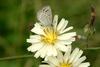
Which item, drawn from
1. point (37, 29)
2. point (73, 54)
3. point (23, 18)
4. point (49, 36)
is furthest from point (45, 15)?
point (23, 18)

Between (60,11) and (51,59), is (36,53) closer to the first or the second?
(51,59)

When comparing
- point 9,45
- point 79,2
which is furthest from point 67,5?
point 9,45

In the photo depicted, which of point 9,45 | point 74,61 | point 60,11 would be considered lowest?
point 74,61

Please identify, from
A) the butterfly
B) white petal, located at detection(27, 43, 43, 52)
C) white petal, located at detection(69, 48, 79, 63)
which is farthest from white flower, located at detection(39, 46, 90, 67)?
the butterfly

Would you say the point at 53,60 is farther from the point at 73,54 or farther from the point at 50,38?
the point at 50,38

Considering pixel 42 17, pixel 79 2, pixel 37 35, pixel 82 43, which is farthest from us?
pixel 79 2

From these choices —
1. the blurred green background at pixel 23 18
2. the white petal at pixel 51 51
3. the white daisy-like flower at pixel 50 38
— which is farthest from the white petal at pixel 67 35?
the blurred green background at pixel 23 18

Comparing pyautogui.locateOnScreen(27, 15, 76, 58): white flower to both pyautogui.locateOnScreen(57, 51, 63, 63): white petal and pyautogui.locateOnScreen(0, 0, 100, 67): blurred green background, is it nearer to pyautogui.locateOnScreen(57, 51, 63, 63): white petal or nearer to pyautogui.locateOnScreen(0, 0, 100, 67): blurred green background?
pyautogui.locateOnScreen(57, 51, 63, 63): white petal
